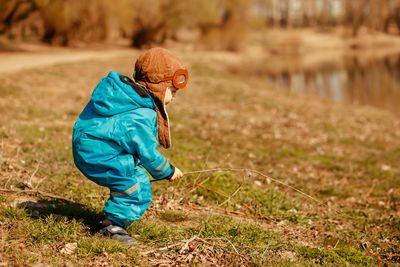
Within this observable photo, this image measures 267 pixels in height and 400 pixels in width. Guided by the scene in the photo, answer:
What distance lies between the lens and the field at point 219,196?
12.1 feet

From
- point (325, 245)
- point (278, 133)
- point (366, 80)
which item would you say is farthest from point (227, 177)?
point (366, 80)

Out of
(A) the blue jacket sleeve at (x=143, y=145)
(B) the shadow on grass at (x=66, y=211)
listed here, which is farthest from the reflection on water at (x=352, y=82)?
(A) the blue jacket sleeve at (x=143, y=145)

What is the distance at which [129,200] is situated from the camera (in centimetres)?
365

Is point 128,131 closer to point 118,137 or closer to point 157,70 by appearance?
point 118,137

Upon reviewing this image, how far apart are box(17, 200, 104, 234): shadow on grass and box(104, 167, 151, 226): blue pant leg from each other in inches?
18.2

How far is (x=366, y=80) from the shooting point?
27062mm

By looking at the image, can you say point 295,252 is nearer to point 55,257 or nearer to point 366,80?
point 55,257

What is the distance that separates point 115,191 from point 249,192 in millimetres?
2673

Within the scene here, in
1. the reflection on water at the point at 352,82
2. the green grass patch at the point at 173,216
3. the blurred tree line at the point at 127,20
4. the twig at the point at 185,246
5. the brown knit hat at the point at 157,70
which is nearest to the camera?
the brown knit hat at the point at 157,70

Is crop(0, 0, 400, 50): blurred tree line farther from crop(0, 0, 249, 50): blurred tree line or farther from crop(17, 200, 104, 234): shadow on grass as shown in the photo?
crop(17, 200, 104, 234): shadow on grass

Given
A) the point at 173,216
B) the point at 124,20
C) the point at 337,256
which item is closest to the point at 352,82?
the point at 124,20

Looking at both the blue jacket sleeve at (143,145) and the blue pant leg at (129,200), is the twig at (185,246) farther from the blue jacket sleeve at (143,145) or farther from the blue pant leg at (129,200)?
the blue jacket sleeve at (143,145)

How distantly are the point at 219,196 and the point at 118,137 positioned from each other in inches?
102

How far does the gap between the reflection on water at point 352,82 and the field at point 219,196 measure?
A: 9594 millimetres
